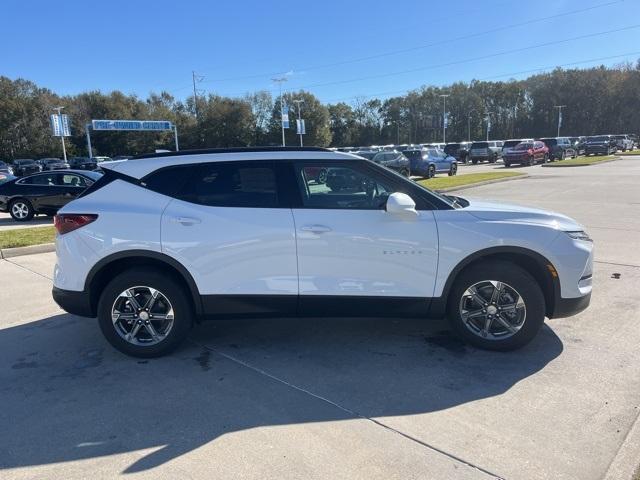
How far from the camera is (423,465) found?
274cm

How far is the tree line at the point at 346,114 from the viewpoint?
74.3 metres

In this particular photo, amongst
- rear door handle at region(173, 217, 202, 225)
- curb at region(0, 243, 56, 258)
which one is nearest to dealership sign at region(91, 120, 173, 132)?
curb at region(0, 243, 56, 258)

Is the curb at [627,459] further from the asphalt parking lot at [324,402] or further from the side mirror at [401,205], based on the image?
the side mirror at [401,205]

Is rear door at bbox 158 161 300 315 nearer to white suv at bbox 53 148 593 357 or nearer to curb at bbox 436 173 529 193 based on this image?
white suv at bbox 53 148 593 357

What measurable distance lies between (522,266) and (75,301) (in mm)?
3906

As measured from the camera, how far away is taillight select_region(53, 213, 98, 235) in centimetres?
414

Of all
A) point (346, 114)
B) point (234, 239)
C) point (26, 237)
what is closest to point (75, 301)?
point (234, 239)

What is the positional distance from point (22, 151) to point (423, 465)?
281 ft

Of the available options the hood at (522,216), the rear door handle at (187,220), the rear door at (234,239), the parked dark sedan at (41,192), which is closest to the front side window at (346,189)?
the rear door at (234,239)

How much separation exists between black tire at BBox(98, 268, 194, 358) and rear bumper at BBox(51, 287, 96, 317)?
135mm

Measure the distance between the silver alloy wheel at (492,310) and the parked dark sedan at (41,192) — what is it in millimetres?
13519

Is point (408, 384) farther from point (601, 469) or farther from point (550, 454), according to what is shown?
point (601, 469)

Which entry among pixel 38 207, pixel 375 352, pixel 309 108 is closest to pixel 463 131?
pixel 309 108

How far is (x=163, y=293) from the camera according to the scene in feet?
13.6
